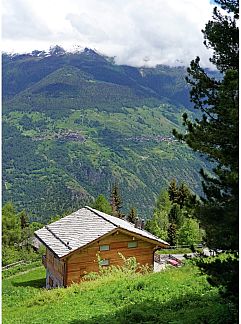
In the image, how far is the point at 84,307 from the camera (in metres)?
12.5

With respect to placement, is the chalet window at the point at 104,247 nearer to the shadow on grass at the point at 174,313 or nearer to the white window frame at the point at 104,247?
the white window frame at the point at 104,247

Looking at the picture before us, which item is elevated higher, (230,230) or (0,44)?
(0,44)

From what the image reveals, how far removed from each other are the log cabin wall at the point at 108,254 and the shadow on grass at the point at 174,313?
1269 centimetres

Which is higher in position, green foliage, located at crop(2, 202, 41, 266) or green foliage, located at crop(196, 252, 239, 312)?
green foliage, located at crop(196, 252, 239, 312)

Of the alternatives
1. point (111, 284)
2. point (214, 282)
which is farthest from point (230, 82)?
point (111, 284)

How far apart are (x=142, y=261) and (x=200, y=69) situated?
748 inches

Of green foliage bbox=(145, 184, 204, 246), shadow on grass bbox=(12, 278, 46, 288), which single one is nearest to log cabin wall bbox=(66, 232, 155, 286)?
shadow on grass bbox=(12, 278, 46, 288)

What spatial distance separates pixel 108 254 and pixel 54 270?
11.8 ft

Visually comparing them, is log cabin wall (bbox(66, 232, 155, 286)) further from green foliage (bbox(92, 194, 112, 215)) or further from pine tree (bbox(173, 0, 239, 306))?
green foliage (bbox(92, 194, 112, 215))

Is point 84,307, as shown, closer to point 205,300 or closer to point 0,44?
point 205,300

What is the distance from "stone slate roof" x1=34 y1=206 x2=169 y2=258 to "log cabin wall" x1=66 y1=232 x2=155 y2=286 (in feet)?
1.28

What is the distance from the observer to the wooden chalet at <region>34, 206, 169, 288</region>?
2431 cm

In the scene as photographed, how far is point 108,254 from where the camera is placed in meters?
25.2

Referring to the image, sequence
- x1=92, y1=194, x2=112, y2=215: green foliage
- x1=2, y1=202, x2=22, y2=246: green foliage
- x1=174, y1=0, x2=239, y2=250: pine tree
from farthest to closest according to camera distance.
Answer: x1=92, y1=194, x2=112, y2=215: green foliage → x1=2, y1=202, x2=22, y2=246: green foliage → x1=174, y1=0, x2=239, y2=250: pine tree
